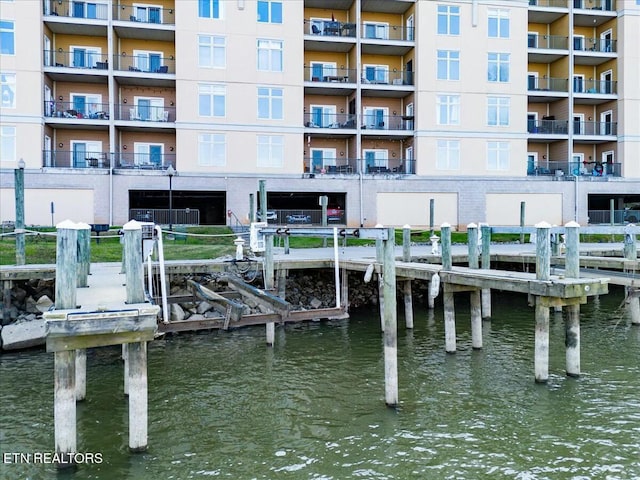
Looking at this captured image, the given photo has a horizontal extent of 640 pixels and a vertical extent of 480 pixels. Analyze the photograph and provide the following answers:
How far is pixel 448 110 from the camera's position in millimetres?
37375

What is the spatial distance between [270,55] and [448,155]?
13113 millimetres

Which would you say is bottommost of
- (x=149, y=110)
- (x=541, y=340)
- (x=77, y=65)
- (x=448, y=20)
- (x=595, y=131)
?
(x=541, y=340)

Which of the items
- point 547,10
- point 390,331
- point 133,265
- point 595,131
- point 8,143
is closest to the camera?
point 133,265

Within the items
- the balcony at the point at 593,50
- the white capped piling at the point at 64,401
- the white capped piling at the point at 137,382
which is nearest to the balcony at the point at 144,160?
the white capped piling at the point at 137,382

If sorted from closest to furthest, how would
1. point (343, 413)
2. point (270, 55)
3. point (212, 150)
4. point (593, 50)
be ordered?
point (343, 413) < point (212, 150) < point (270, 55) < point (593, 50)

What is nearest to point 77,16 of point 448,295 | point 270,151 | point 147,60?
point 147,60

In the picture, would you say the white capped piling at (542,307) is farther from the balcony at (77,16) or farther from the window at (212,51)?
the balcony at (77,16)

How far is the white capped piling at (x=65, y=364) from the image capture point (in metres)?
7.67

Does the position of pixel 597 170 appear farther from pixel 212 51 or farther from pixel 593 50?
pixel 212 51

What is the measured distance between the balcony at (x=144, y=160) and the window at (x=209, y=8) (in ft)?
28.5

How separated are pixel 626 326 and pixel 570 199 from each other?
23.4 metres

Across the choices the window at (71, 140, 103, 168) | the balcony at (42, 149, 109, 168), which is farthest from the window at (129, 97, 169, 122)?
the balcony at (42, 149, 109, 168)

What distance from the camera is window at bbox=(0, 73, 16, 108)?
3173cm

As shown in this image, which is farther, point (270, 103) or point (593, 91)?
point (593, 91)
